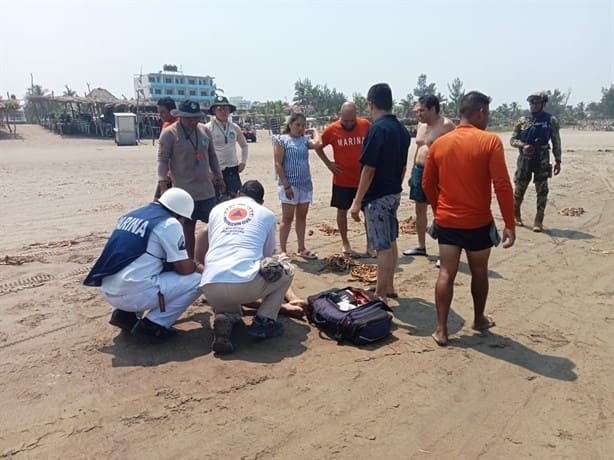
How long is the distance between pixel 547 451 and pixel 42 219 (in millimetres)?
8090

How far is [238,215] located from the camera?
410 cm

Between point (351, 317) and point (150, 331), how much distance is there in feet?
5.27

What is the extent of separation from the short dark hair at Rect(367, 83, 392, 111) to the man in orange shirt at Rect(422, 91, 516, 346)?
0.81 meters

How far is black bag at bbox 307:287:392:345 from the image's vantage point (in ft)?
13.3

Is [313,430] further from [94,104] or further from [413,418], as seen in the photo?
[94,104]

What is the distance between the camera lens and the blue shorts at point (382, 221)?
4695 mm

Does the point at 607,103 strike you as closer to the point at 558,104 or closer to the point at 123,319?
the point at 558,104

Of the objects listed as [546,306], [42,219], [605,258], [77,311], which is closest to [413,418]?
[546,306]

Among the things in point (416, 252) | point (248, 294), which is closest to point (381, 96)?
point (248, 294)

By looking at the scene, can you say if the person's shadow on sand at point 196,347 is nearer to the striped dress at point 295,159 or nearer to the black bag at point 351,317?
the black bag at point 351,317

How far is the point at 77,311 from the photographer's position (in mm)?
4723

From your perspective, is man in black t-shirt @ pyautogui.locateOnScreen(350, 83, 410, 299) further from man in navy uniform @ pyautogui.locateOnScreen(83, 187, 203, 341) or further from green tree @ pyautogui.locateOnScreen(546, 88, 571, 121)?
green tree @ pyautogui.locateOnScreen(546, 88, 571, 121)

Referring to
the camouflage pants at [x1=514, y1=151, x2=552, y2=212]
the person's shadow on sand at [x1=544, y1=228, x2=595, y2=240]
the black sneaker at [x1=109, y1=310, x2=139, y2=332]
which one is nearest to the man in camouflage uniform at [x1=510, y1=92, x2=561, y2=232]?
the camouflage pants at [x1=514, y1=151, x2=552, y2=212]

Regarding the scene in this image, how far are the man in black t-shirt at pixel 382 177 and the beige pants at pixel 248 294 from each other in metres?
1.00
